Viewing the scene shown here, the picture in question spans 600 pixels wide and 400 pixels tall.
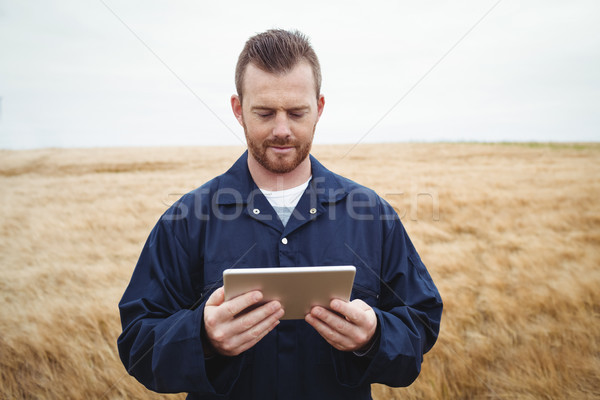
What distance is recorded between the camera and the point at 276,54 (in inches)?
69.1

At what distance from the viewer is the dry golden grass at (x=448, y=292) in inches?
129

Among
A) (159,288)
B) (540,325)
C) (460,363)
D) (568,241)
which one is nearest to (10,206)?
(159,288)

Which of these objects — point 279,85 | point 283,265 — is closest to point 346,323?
point 283,265

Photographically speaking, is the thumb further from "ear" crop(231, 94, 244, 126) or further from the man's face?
"ear" crop(231, 94, 244, 126)

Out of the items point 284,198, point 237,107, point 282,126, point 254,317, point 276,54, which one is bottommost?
point 254,317

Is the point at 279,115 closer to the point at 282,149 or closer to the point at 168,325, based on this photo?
the point at 282,149

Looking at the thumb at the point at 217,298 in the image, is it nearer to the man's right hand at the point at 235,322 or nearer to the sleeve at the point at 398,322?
the man's right hand at the point at 235,322

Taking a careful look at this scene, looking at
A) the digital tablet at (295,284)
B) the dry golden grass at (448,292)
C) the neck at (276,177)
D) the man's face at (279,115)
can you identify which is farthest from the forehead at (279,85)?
the dry golden grass at (448,292)

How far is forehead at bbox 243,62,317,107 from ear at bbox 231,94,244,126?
181 millimetres

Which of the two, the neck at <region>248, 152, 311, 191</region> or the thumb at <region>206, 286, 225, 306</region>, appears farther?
the neck at <region>248, 152, 311, 191</region>

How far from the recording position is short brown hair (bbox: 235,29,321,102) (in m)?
1.76

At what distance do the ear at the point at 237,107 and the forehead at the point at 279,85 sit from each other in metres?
0.18

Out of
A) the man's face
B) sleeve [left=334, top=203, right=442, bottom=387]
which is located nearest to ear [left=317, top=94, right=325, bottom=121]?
the man's face

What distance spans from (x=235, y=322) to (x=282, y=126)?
3.21 feet
